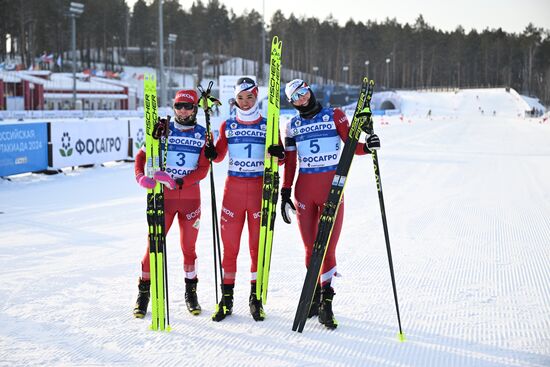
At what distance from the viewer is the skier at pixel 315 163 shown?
4.34m

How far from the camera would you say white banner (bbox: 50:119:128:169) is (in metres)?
13.0

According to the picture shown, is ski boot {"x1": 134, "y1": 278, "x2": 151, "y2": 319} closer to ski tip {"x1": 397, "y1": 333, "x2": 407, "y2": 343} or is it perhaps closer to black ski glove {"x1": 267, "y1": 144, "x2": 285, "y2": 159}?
black ski glove {"x1": 267, "y1": 144, "x2": 285, "y2": 159}

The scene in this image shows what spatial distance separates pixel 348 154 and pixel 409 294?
1595 millimetres

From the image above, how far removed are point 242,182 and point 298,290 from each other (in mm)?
1302

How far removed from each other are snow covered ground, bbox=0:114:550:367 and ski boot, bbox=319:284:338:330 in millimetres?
78

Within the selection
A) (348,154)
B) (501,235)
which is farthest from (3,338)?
(501,235)

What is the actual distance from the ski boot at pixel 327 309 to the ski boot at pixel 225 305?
744 mm

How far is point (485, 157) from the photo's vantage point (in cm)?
1766

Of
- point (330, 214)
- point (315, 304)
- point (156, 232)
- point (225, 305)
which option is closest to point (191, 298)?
point (225, 305)

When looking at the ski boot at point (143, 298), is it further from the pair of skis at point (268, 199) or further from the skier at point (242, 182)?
the pair of skis at point (268, 199)

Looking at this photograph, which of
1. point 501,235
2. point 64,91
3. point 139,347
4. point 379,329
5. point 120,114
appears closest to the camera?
point 139,347

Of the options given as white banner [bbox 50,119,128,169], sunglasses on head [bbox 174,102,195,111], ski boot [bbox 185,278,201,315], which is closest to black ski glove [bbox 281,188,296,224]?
ski boot [bbox 185,278,201,315]

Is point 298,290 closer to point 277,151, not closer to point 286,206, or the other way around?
point 286,206

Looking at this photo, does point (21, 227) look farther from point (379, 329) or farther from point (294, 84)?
point (379, 329)
